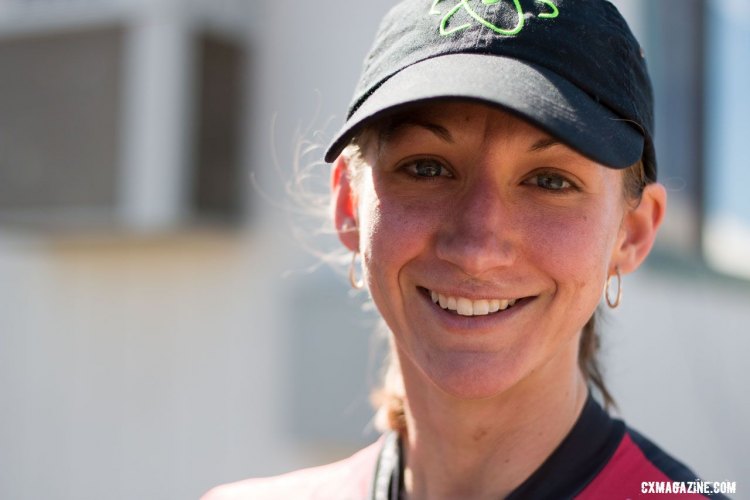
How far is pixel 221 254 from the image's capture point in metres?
5.25

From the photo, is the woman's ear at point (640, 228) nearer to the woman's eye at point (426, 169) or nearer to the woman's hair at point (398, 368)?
the woman's hair at point (398, 368)

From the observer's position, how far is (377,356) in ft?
15.3

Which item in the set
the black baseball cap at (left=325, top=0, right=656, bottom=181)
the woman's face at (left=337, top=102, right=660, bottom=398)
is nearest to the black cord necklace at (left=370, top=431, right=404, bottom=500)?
the woman's face at (left=337, top=102, right=660, bottom=398)

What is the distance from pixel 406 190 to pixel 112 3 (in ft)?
12.7

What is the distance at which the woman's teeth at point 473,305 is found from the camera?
5.55 ft

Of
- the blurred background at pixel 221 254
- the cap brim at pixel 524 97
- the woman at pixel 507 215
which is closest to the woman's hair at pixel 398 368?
the woman at pixel 507 215

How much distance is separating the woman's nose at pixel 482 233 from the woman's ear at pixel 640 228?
0.96 ft

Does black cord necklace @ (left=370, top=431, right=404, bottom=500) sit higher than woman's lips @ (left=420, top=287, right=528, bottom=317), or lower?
lower

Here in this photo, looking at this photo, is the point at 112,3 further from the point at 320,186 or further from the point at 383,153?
the point at 383,153

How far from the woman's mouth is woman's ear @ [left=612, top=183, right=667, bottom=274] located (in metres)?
0.26

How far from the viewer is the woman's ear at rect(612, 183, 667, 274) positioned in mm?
1830

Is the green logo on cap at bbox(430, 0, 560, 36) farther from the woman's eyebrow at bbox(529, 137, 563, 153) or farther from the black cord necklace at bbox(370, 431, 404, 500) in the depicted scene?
the black cord necklace at bbox(370, 431, 404, 500)

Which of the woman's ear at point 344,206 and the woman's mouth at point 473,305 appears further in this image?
the woman's ear at point 344,206

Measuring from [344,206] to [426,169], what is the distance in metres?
0.33
